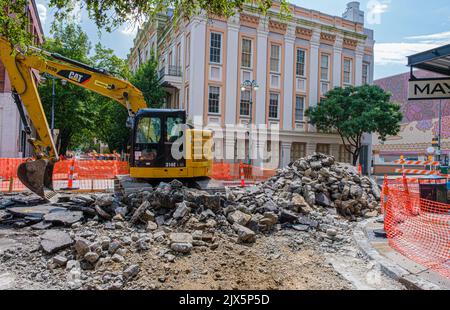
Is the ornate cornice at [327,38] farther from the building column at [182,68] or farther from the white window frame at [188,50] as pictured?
the building column at [182,68]

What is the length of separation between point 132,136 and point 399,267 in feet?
23.9

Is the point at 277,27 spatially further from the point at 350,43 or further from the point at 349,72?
the point at 349,72

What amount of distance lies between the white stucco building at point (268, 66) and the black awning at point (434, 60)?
54.1 ft

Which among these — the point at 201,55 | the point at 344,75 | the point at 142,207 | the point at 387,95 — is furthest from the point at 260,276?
the point at 344,75

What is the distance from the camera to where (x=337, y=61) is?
28031 mm

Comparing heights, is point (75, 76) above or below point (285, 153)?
above

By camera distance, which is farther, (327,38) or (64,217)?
(327,38)

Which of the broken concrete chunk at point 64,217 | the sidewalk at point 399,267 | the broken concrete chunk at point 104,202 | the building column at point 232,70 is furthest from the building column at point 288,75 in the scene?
the broken concrete chunk at point 64,217

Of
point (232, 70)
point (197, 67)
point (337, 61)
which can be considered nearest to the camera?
point (197, 67)

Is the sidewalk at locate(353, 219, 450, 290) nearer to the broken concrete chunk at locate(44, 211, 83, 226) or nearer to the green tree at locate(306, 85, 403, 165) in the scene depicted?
the broken concrete chunk at locate(44, 211, 83, 226)

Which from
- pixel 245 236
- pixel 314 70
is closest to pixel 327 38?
pixel 314 70

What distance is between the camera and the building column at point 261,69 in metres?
24.7

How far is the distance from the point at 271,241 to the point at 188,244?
1818mm
